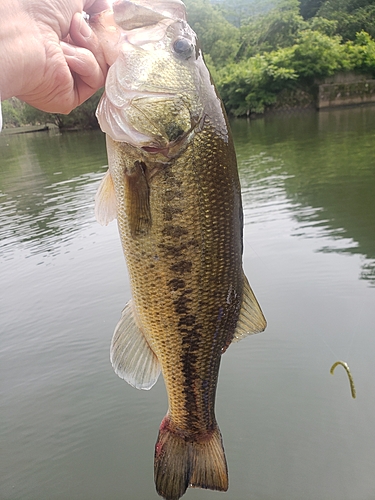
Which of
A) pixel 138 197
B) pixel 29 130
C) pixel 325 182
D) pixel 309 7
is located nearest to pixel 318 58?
pixel 325 182

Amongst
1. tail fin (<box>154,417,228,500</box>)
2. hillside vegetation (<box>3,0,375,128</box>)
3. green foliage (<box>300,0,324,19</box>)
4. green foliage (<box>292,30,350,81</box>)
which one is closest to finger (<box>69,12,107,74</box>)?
tail fin (<box>154,417,228,500</box>)

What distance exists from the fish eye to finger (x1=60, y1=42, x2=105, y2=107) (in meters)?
0.33

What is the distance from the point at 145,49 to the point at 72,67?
0.98 ft

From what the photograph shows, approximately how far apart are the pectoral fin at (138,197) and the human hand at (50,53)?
0.46m

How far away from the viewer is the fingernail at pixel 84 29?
174 centimetres

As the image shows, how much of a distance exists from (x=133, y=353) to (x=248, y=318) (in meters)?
0.55

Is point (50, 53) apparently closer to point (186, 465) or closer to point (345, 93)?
point (186, 465)

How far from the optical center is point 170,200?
171 cm

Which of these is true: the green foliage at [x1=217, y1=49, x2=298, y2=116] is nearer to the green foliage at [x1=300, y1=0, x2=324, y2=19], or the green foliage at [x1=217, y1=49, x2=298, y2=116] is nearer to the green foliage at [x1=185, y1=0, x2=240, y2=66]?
the green foliage at [x1=185, y1=0, x2=240, y2=66]

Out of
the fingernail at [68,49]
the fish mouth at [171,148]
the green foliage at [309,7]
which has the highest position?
the green foliage at [309,7]

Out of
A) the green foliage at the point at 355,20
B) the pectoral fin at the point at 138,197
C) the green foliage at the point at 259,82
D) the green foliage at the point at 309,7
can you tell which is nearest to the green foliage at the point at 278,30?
the green foliage at the point at 355,20

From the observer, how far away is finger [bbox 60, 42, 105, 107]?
67.7 inches

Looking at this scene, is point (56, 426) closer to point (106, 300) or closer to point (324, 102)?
point (106, 300)

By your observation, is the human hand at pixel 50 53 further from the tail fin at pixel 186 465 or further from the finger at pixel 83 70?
the tail fin at pixel 186 465
